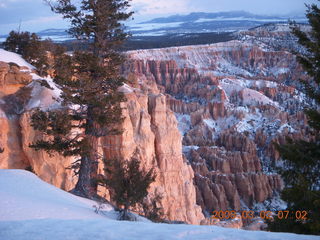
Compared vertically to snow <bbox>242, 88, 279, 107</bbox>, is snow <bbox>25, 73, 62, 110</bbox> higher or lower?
higher

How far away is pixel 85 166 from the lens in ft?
35.9

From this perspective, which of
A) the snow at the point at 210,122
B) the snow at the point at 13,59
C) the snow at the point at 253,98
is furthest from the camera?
the snow at the point at 253,98

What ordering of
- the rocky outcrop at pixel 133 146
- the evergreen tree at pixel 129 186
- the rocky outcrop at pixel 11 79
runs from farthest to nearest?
the rocky outcrop at pixel 11 79 < the rocky outcrop at pixel 133 146 < the evergreen tree at pixel 129 186

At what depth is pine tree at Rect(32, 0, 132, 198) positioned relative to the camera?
1060cm

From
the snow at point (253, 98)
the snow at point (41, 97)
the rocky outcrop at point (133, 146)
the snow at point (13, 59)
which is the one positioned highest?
the snow at point (13, 59)

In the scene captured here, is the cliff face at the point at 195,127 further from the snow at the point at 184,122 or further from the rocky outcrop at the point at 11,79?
the snow at the point at 184,122

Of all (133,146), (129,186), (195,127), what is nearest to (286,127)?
(195,127)

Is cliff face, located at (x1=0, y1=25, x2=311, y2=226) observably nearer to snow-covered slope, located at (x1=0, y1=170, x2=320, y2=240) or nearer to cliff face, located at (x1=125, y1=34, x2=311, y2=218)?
cliff face, located at (x1=125, y1=34, x2=311, y2=218)

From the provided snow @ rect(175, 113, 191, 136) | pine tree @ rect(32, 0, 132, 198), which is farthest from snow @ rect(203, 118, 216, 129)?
pine tree @ rect(32, 0, 132, 198)

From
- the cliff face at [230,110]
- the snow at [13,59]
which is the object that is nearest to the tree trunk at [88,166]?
the snow at [13,59]

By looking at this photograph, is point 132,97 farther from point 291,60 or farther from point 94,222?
point 291,60

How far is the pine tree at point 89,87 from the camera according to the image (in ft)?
34.8

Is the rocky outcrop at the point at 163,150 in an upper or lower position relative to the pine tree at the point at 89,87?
lower

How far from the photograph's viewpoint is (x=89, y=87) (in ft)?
35.4
